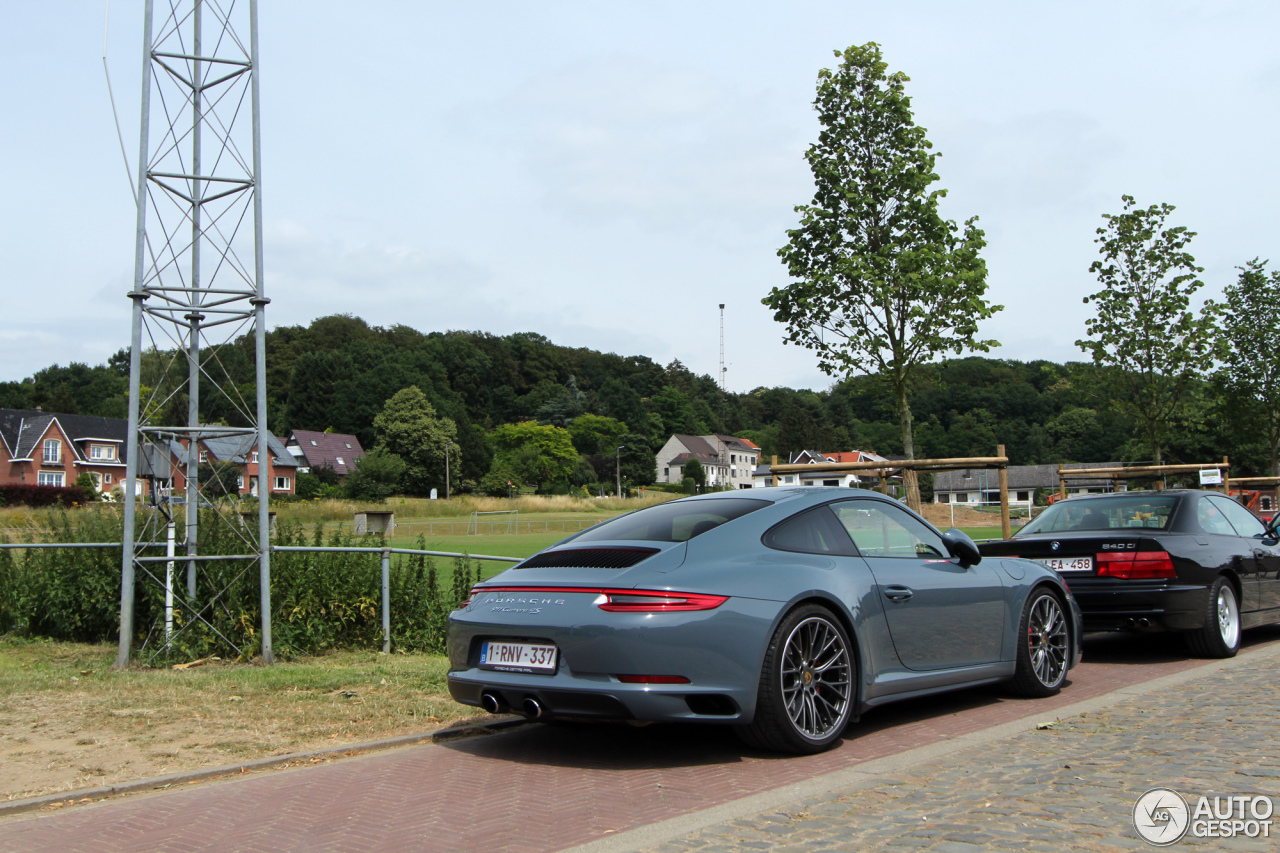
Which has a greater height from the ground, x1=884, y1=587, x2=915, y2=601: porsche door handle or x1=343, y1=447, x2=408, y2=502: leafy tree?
x1=343, y1=447, x2=408, y2=502: leafy tree

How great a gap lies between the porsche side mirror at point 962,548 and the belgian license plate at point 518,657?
2.92 m

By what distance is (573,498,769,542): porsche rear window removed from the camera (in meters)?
5.83

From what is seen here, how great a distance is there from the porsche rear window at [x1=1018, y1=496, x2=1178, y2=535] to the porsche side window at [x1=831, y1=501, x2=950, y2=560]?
3347 millimetres

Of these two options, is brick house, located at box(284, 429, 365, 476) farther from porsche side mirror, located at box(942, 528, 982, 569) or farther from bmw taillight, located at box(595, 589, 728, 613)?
bmw taillight, located at box(595, 589, 728, 613)

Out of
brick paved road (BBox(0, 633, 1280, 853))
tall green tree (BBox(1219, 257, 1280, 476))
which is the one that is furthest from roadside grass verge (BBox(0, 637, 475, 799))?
tall green tree (BBox(1219, 257, 1280, 476))

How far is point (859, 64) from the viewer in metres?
18.1

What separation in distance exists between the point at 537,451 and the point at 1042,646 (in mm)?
115273

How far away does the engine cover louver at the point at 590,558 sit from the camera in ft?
18.1

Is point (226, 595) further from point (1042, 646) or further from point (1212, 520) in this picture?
point (1212, 520)

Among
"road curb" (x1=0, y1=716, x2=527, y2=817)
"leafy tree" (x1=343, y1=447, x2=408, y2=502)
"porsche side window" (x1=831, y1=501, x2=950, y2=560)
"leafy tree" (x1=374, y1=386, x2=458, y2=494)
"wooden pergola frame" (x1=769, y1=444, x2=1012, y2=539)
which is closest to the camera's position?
"road curb" (x1=0, y1=716, x2=527, y2=817)

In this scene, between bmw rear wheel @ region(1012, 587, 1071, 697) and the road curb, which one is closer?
the road curb

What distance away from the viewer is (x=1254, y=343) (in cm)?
2712

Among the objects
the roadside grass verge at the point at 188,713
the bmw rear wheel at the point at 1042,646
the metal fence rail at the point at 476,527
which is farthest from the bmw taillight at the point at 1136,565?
the metal fence rail at the point at 476,527

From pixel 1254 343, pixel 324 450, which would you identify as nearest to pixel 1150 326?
pixel 1254 343
